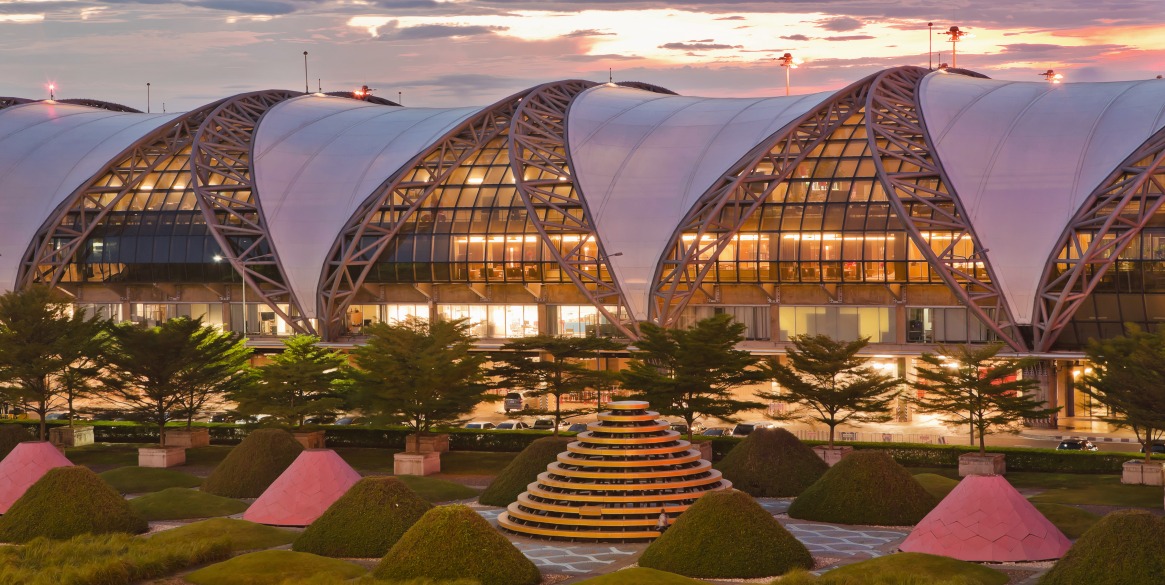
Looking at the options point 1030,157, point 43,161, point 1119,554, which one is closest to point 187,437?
point 43,161

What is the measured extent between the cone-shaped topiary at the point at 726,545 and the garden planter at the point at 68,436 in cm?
5231

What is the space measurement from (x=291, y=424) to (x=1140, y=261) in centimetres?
5334

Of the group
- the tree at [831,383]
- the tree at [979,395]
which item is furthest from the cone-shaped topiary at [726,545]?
the tree at [831,383]

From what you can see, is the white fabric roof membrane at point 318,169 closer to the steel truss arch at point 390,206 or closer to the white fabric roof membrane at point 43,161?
the steel truss arch at point 390,206

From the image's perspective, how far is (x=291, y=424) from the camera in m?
88.8

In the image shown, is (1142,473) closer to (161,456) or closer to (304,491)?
(304,491)

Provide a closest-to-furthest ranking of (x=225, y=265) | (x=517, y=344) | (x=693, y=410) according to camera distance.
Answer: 1. (x=693, y=410)
2. (x=517, y=344)
3. (x=225, y=265)

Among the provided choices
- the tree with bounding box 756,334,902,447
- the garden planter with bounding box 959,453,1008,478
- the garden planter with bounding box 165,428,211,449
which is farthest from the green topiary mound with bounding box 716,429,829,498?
the garden planter with bounding box 165,428,211,449

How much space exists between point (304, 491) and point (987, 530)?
88.6ft

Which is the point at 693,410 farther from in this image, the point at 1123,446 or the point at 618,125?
the point at 618,125

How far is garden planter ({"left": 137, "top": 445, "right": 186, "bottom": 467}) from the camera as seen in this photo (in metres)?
84.8

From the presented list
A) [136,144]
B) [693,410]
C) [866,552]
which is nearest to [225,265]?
[136,144]

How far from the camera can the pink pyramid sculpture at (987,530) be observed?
176ft

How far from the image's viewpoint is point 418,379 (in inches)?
3248
